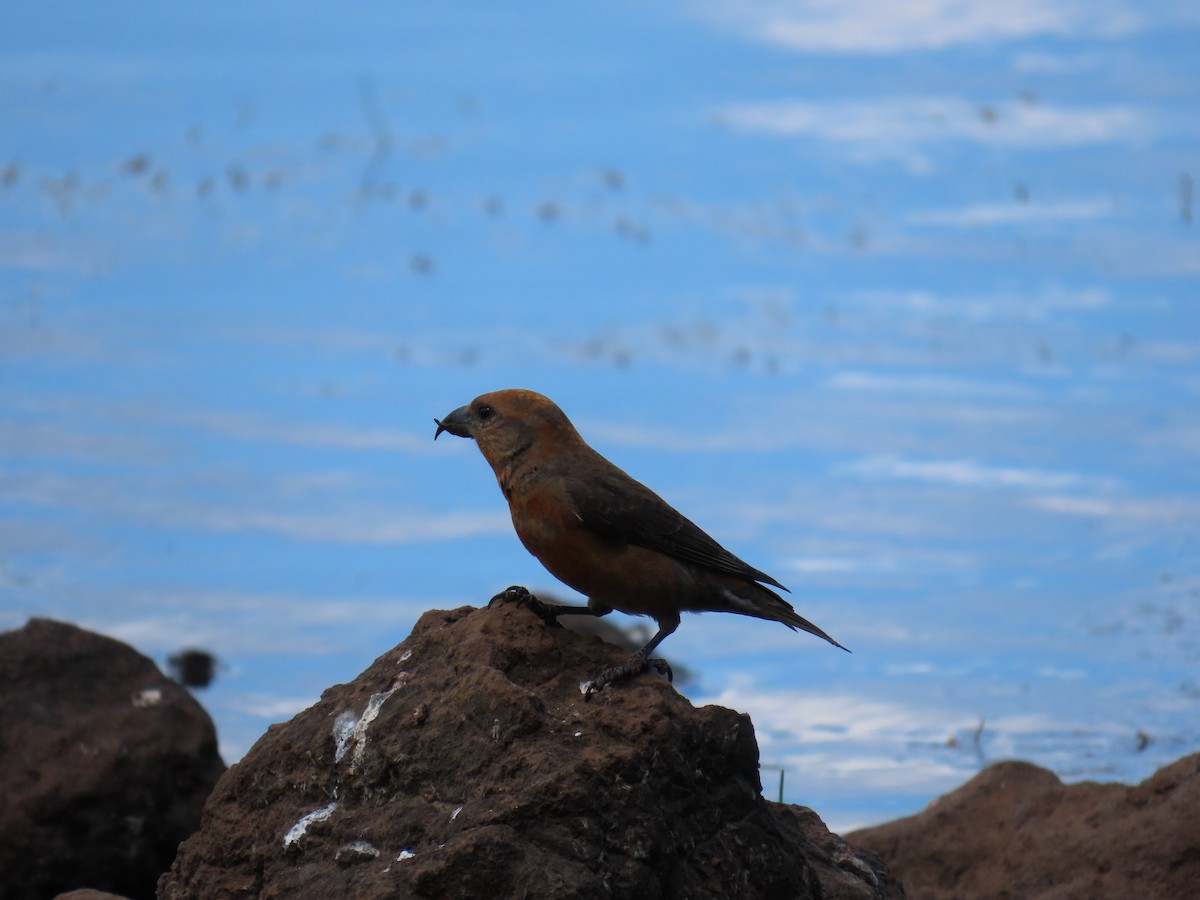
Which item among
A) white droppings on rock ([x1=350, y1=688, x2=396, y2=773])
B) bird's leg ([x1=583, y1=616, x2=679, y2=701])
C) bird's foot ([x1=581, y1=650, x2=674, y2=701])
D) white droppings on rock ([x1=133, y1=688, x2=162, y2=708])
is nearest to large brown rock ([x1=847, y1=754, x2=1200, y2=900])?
bird's leg ([x1=583, y1=616, x2=679, y2=701])

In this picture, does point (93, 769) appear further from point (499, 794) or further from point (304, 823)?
point (499, 794)

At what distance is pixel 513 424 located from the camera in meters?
6.39

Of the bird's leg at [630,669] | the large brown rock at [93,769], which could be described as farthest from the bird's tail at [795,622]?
the large brown rock at [93,769]

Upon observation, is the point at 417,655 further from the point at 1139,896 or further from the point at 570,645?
the point at 1139,896

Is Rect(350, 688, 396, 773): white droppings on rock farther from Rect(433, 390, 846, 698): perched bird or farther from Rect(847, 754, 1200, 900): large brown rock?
Rect(847, 754, 1200, 900): large brown rock

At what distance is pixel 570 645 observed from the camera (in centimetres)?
581

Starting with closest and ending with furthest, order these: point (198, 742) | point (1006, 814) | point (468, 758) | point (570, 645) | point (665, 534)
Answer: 1. point (468, 758)
2. point (570, 645)
3. point (665, 534)
4. point (1006, 814)
5. point (198, 742)

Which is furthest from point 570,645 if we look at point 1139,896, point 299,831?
point 1139,896

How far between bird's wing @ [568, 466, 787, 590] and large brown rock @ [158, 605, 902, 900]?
485 mm

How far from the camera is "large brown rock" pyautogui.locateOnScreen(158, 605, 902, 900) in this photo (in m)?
5.02

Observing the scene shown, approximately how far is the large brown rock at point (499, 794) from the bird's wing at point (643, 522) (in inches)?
19.1

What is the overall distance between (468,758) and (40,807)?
4203 mm

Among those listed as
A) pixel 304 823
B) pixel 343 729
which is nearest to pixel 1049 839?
pixel 343 729

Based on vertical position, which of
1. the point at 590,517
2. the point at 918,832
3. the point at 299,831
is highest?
the point at 590,517
